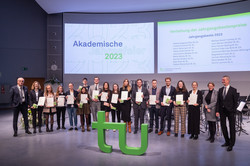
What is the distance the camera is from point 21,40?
12641mm

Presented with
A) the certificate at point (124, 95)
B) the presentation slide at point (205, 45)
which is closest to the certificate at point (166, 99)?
the certificate at point (124, 95)

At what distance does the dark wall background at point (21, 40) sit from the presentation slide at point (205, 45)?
6.99m

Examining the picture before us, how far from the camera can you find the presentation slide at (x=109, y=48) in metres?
10.8

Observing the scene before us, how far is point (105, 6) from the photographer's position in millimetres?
10641

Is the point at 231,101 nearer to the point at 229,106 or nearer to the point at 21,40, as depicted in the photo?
the point at 229,106

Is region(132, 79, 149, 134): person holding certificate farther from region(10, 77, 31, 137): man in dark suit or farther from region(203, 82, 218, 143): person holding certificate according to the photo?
region(10, 77, 31, 137): man in dark suit

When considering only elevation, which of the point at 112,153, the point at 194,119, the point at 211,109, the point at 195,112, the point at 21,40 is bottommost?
the point at 112,153

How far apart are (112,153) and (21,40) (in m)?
10.9

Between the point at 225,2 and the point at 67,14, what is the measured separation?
7.80 m

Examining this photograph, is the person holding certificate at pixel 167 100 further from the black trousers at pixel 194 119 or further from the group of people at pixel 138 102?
the black trousers at pixel 194 119

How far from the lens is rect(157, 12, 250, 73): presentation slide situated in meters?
9.28

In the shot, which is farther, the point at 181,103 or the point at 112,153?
the point at 181,103

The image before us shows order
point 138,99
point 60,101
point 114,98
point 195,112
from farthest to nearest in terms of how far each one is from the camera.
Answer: point 60,101 → point 114,98 → point 138,99 → point 195,112

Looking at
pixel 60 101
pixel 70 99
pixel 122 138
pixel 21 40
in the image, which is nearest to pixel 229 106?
pixel 122 138
